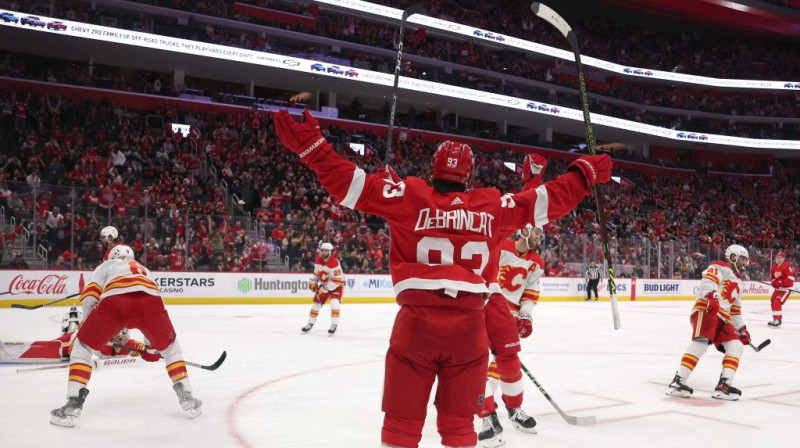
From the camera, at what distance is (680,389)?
21.2 feet

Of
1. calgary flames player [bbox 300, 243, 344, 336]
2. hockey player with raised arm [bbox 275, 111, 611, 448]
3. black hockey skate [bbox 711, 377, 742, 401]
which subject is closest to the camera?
hockey player with raised arm [bbox 275, 111, 611, 448]

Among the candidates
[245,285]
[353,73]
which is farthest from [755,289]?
[245,285]

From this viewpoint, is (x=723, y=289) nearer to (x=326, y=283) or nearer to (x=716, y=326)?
(x=716, y=326)

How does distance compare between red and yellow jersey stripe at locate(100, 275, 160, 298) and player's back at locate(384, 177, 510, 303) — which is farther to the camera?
red and yellow jersey stripe at locate(100, 275, 160, 298)

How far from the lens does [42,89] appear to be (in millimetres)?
23281

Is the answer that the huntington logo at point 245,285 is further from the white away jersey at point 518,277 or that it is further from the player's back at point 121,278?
the white away jersey at point 518,277

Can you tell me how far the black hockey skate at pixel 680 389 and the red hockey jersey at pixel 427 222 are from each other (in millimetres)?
4171

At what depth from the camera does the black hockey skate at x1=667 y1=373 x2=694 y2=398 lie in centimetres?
647

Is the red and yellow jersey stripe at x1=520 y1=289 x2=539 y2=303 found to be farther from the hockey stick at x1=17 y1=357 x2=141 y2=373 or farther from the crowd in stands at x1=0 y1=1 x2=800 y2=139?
the crowd in stands at x1=0 y1=1 x2=800 y2=139

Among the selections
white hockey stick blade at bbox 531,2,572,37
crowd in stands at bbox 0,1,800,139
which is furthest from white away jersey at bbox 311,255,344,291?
crowd in stands at bbox 0,1,800,139

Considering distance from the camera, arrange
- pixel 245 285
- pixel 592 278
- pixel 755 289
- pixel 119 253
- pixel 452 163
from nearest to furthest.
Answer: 1. pixel 452 163
2. pixel 119 253
3. pixel 245 285
4. pixel 592 278
5. pixel 755 289

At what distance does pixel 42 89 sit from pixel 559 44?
2558cm

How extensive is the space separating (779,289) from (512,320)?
41.1 ft

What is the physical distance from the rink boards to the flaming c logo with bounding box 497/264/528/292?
8743 millimetres
